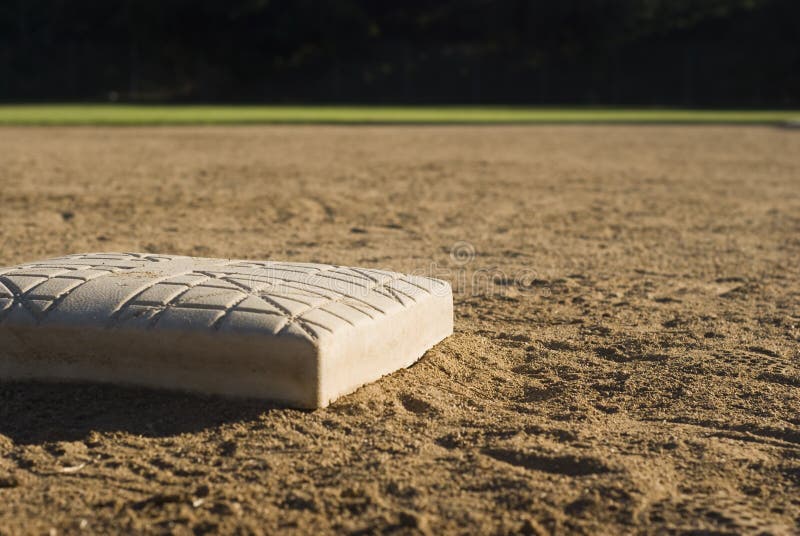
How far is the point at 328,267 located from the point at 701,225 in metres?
4.28

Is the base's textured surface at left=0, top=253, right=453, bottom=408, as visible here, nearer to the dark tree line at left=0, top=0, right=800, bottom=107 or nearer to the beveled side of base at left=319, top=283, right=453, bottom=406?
the beveled side of base at left=319, top=283, right=453, bottom=406

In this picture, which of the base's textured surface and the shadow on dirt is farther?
the base's textured surface

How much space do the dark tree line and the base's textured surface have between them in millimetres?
28214

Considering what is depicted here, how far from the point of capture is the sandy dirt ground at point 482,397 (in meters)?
2.39

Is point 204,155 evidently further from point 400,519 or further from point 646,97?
point 646,97

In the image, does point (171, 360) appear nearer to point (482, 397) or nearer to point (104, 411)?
point (104, 411)

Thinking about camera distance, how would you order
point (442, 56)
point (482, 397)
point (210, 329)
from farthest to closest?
point (442, 56) → point (482, 397) → point (210, 329)

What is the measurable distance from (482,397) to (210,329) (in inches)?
36.5

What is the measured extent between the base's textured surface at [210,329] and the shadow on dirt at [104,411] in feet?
0.13

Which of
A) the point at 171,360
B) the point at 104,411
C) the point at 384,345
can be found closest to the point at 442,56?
the point at 384,345

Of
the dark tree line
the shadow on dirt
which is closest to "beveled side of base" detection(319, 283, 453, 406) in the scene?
the shadow on dirt

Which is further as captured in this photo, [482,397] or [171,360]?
[482,397]

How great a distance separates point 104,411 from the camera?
9.94 ft

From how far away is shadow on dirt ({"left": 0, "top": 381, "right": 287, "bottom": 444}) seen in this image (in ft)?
9.48
